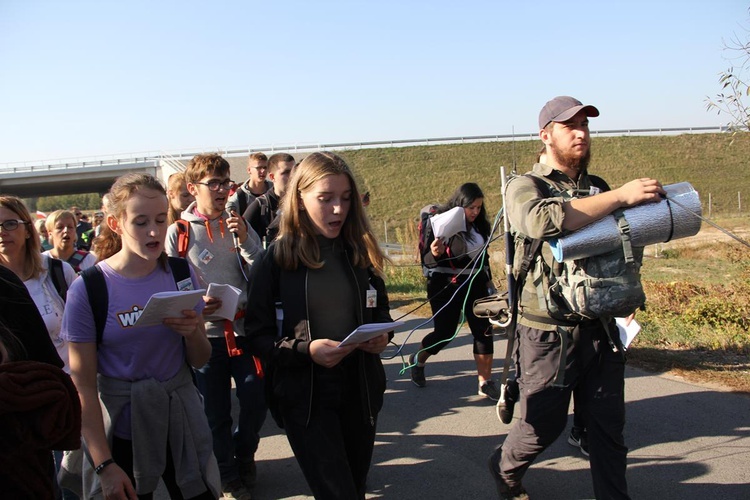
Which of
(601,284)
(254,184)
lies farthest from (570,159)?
(254,184)

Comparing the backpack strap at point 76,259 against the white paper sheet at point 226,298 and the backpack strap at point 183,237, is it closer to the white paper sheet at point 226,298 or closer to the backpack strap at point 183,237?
the backpack strap at point 183,237

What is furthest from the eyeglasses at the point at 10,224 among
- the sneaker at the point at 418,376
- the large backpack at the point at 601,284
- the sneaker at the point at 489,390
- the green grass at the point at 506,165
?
the green grass at the point at 506,165

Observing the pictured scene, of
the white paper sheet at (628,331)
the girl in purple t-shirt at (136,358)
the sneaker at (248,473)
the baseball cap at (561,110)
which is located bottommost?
the sneaker at (248,473)

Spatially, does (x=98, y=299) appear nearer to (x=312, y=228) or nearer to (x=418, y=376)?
(x=312, y=228)

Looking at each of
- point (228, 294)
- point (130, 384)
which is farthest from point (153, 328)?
point (228, 294)

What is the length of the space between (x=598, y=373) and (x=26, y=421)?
2.66 m

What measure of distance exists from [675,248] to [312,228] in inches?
653

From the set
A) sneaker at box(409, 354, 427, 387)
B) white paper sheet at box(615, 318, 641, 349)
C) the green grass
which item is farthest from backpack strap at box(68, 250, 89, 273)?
the green grass

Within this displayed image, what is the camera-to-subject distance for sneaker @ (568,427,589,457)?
4.45 metres

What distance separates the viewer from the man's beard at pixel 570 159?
11.0 ft

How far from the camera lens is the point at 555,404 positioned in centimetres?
333

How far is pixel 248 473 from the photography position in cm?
423

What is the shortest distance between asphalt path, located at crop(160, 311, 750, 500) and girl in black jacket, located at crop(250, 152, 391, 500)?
5.14 feet

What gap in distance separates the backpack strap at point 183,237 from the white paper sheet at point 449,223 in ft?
8.09
